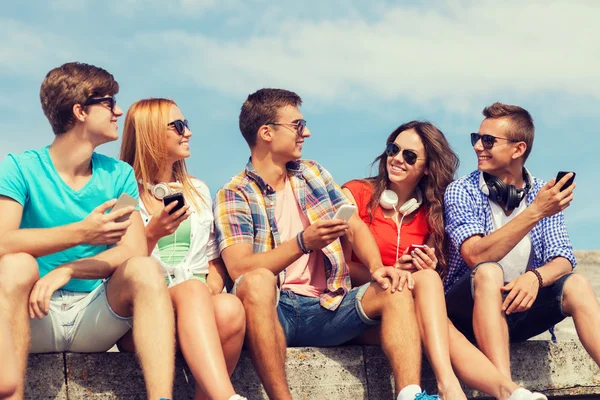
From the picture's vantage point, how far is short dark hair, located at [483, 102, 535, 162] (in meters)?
6.62

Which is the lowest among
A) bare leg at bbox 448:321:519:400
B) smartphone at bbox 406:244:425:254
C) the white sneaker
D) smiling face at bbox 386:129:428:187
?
the white sneaker

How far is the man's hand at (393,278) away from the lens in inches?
216

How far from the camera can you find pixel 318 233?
541cm

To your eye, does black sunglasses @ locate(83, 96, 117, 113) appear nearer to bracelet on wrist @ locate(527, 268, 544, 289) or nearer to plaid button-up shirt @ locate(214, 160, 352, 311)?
plaid button-up shirt @ locate(214, 160, 352, 311)

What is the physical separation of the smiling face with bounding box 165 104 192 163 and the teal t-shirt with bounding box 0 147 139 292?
102 centimetres

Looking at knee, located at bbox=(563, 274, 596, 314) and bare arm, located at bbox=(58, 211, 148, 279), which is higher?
bare arm, located at bbox=(58, 211, 148, 279)

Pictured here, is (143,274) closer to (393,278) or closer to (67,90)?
(67,90)

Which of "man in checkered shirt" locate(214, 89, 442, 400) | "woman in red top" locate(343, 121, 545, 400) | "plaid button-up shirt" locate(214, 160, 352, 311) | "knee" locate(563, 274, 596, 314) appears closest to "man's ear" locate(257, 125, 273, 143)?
"man in checkered shirt" locate(214, 89, 442, 400)

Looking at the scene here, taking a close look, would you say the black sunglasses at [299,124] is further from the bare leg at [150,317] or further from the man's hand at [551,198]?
the bare leg at [150,317]

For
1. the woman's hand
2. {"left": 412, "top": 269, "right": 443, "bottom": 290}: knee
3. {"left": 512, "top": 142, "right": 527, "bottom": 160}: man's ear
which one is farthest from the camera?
{"left": 512, "top": 142, "right": 527, "bottom": 160}: man's ear

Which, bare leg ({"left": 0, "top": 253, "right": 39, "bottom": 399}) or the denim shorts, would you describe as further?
the denim shorts

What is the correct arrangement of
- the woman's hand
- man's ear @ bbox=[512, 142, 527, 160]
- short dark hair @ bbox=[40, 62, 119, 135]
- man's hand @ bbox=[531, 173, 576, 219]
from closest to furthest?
short dark hair @ bbox=[40, 62, 119, 135] → man's hand @ bbox=[531, 173, 576, 219] → the woman's hand → man's ear @ bbox=[512, 142, 527, 160]

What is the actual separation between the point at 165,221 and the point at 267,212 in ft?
2.72

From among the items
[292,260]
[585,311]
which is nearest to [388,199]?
[292,260]
